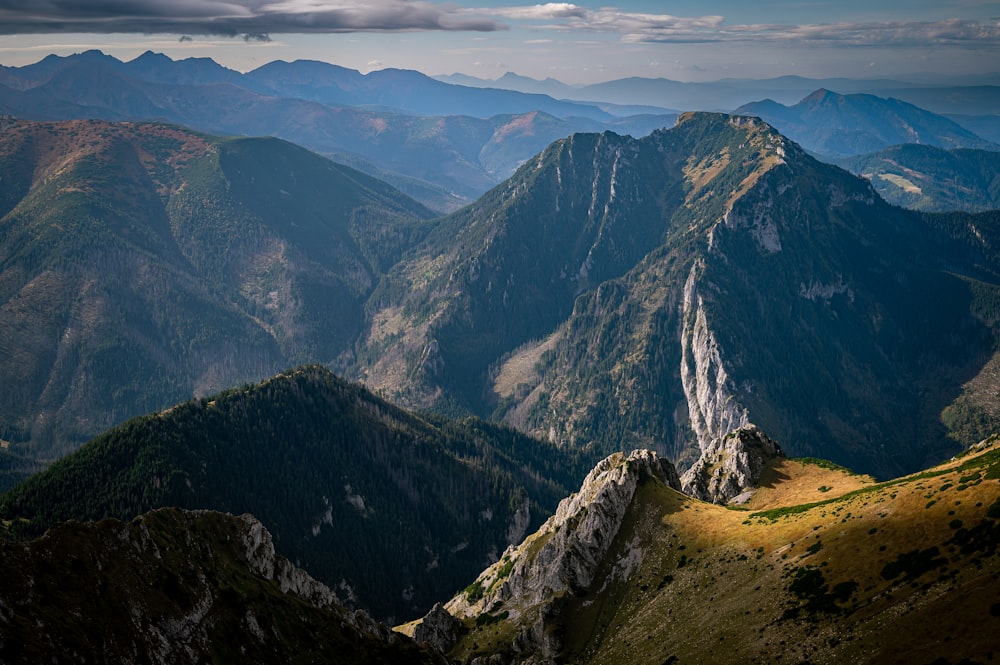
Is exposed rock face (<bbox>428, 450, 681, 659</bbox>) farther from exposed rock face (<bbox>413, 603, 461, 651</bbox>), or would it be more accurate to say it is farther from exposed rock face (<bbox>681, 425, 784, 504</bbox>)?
exposed rock face (<bbox>681, 425, 784, 504</bbox>)

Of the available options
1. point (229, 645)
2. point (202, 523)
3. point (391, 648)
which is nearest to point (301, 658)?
point (229, 645)

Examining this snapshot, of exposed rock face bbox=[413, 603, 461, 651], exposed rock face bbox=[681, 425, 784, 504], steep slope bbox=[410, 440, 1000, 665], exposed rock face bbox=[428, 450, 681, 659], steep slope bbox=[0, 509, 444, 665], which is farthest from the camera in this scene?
exposed rock face bbox=[681, 425, 784, 504]

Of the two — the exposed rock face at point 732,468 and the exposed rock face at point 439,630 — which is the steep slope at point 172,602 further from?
the exposed rock face at point 732,468

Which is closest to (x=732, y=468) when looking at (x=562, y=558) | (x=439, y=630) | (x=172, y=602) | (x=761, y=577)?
(x=562, y=558)

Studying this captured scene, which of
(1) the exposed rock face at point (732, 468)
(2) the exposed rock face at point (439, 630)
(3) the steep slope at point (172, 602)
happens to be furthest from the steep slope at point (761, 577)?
(3) the steep slope at point (172, 602)

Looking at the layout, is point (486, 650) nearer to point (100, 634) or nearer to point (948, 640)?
point (100, 634)

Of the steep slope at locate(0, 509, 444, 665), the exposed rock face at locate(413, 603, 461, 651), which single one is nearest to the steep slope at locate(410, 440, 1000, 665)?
the exposed rock face at locate(413, 603, 461, 651)

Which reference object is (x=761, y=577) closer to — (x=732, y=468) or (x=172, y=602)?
(x=732, y=468)
